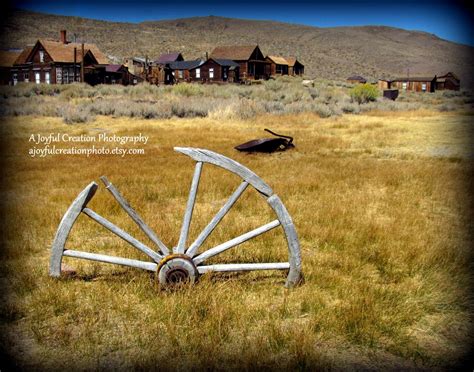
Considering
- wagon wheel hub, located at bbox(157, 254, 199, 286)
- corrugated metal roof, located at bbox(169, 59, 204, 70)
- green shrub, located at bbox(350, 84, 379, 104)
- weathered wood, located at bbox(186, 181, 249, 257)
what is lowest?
wagon wheel hub, located at bbox(157, 254, 199, 286)

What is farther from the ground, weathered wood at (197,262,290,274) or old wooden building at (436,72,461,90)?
old wooden building at (436,72,461,90)

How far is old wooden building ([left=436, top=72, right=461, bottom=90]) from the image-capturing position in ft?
190

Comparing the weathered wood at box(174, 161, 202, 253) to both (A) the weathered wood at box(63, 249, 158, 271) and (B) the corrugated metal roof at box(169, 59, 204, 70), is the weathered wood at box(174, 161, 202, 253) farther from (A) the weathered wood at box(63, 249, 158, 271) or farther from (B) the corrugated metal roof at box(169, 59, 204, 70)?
(B) the corrugated metal roof at box(169, 59, 204, 70)

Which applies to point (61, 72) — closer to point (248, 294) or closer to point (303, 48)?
point (248, 294)

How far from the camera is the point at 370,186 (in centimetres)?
774

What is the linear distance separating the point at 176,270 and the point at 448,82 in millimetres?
65636

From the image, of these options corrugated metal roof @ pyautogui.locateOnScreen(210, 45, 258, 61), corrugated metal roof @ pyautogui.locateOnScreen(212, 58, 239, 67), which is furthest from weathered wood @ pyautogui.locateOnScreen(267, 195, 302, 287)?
corrugated metal roof @ pyautogui.locateOnScreen(210, 45, 258, 61)

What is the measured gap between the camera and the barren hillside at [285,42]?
8131cm

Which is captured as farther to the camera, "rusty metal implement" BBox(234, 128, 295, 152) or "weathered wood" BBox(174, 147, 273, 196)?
"rusty metal implement" BBox(234, 128, 295, 152)

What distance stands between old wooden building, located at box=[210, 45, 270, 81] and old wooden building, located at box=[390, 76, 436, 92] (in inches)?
841

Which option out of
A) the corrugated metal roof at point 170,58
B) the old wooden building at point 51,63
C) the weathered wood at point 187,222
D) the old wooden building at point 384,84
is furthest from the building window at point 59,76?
the old wooden building at point 384,84

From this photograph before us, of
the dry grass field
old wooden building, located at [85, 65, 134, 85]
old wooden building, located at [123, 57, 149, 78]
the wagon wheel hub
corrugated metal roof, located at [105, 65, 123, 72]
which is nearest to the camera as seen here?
the dry grass field

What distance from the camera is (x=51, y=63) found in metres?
40.9

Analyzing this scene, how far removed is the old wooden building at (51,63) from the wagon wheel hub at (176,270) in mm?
42221
